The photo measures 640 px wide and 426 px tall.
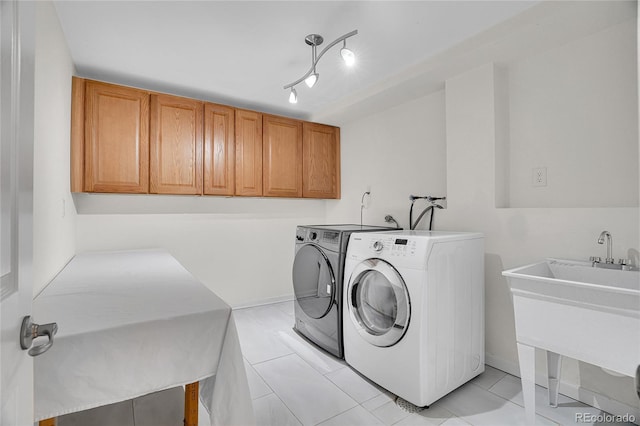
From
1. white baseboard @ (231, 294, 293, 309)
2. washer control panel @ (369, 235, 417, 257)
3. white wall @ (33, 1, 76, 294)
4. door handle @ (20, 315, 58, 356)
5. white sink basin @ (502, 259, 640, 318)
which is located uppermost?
white wall @ (33, 1, 76, 294)

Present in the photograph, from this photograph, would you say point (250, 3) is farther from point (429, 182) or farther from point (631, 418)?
point (631, 418)

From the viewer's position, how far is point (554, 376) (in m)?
1.76

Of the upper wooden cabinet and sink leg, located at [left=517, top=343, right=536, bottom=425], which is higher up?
the upper wooden cabinet

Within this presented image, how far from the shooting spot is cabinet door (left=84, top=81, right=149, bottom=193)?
8.16 feet

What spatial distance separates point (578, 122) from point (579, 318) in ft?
4.10

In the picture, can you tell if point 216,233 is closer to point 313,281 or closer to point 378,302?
point 313,281

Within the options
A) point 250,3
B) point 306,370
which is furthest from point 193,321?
point 250,3

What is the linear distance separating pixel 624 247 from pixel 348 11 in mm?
1972

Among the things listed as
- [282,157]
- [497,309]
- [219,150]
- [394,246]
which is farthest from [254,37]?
[497,309]

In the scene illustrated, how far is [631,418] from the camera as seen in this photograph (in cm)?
160

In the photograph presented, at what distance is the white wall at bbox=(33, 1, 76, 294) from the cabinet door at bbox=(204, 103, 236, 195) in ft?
3.41

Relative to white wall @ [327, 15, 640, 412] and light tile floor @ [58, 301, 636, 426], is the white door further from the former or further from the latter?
white wall @ [327, 15, 640, 412]

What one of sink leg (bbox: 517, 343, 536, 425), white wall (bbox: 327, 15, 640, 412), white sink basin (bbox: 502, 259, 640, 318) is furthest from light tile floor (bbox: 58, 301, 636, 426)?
white sink basin (bbox: 502, 259, 640, 318)

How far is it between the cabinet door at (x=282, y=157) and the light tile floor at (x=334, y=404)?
1.75 metres
